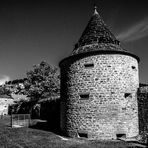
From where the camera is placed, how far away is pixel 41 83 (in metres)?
36.4

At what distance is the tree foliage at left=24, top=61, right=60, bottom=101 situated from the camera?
119 feet

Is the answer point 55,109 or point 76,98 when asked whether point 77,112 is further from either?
point 55,109

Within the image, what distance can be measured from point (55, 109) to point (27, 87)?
13435 mm

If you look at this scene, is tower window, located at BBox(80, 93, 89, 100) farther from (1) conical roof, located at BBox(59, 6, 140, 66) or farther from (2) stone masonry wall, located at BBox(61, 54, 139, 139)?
(1) conical roof, located at BBox(59, 6, 140, 66)

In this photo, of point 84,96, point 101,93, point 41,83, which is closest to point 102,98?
point 101,93

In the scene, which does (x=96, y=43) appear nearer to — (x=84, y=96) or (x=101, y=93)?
(x=101, y=93)

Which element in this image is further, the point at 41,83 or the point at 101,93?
the point at 41,83

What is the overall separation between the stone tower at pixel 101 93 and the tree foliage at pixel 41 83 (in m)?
21.6

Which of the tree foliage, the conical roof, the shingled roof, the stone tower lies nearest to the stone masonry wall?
the stone tower

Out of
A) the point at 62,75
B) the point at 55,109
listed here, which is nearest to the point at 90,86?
the point at 62,75

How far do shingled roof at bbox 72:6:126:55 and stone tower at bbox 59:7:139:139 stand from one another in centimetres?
13

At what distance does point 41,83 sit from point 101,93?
79.7 ft

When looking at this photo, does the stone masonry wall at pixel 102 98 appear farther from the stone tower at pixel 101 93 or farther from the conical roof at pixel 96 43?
the conical roof at pixel 96 43

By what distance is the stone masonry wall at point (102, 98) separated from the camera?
1327cm
